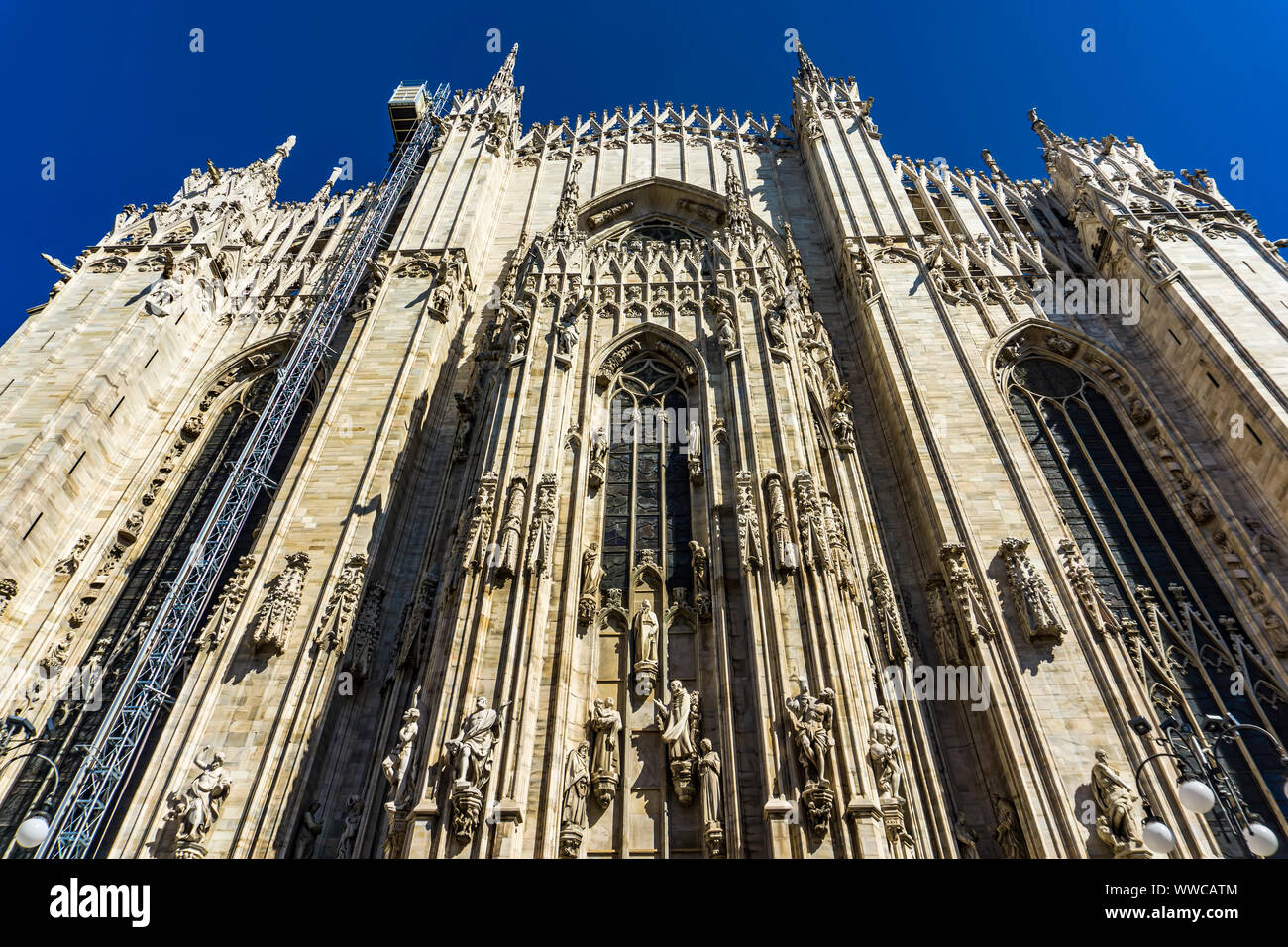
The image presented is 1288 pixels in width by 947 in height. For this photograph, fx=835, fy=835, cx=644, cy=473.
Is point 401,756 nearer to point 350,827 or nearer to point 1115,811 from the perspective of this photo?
point 350,827

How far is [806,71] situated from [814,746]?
27437 millimetres

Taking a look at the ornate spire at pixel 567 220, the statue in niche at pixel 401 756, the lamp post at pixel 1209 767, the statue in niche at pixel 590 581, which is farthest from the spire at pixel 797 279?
the statue in niche at pixel 401 756

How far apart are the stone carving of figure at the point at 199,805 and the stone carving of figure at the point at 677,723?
232 inches

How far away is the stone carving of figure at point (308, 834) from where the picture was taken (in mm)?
11055

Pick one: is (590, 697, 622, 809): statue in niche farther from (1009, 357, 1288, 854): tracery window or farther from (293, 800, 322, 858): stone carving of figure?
(1009, 357, 1288, 854): tracery window

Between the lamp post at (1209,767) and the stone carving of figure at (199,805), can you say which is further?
the lamp post at (1209,767)

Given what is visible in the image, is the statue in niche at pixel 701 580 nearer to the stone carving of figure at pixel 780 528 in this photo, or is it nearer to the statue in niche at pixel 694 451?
the stone carving of figure at pixel 780 528

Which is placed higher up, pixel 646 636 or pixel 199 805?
pixel 646 636

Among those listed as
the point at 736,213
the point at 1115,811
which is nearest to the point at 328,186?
the point at 736,213

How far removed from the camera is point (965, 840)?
11055mm

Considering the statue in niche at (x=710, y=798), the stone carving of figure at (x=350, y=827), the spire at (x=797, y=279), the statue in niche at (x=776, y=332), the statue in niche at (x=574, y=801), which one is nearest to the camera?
the statue in niche at (x=710, y=798)

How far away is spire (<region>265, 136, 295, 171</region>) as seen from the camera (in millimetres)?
27720

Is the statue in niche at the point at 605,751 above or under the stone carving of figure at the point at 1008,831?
above

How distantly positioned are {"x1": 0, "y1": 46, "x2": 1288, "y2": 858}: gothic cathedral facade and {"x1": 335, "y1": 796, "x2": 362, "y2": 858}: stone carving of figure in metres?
0.15
